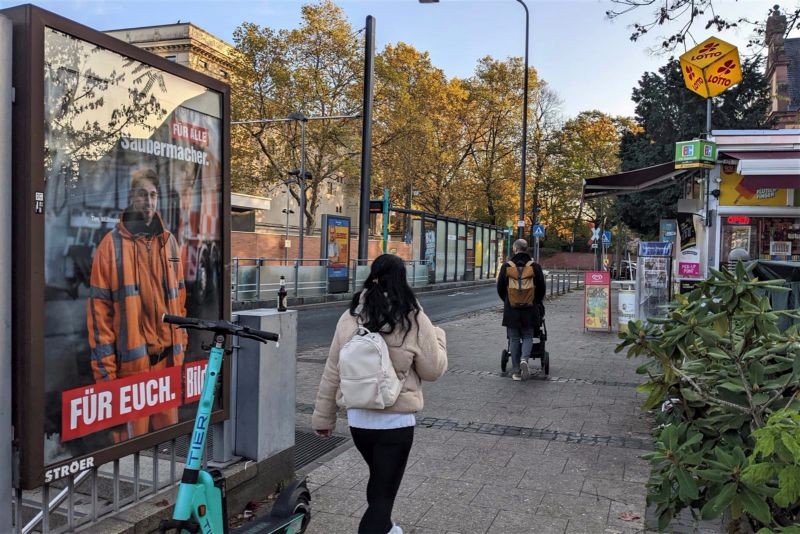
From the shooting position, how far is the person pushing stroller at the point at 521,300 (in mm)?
7930

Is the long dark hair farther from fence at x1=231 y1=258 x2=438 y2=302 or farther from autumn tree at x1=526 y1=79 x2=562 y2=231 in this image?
autumn tree at x1=526 y1=79 x2=562 y2=231

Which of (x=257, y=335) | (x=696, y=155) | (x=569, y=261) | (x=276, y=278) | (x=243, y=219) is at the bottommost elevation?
(x=569, y=261)

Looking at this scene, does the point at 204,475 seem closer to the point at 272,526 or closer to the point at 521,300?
the point at 272,526

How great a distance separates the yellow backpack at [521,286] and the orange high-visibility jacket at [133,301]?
17.0 feet

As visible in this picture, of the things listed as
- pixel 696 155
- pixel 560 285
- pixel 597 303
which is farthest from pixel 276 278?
pixel 560 285

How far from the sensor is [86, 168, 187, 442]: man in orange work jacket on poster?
2895mm

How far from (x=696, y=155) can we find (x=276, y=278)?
42.0 feet

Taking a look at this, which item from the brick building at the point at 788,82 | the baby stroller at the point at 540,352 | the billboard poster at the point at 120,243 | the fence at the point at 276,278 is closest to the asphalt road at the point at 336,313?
the fence at the point at 276,278

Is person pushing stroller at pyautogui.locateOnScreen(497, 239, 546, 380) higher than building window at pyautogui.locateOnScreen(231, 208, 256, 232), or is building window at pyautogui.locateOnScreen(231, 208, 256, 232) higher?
building window at pyautogui.locateOnScreen(231, 208, 256, 232)

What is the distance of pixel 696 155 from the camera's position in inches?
369

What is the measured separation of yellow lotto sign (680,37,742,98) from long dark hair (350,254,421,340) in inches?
276

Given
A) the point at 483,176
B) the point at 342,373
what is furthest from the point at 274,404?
the point at 483,176

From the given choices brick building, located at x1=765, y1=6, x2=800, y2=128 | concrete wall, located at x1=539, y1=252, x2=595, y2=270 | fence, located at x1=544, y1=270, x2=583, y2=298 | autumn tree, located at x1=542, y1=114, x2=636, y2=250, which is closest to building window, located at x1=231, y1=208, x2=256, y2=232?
fence, located at x1=544, y1=270, x2=583, y2=298

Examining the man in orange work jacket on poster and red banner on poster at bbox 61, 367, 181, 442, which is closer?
red banner on poster at bbox 61, 367, 181, 442
